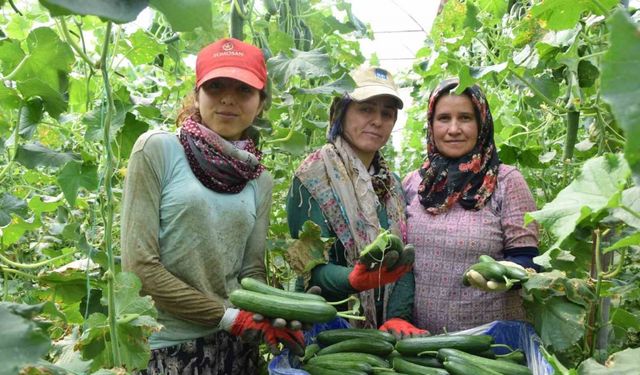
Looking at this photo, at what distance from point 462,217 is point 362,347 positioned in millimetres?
691

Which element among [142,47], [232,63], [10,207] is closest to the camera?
[10,207]

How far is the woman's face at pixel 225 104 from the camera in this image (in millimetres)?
2260

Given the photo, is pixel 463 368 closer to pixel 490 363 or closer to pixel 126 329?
pixel 490 363

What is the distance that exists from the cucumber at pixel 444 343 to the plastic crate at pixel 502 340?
0.07 m

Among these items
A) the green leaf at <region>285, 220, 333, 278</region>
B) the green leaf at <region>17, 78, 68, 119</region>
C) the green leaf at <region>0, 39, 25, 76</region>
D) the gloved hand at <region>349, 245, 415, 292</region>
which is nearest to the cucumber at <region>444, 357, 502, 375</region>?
the gloved hand at <region>349, 245, 415, 292</region>

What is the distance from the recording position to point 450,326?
8.54 ft

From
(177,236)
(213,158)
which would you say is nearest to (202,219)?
(177,236)

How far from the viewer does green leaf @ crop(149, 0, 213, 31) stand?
0.69 m

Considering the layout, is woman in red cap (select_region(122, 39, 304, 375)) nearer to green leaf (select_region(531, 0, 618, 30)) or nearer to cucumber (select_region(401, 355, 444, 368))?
cucumber (select_region(401, 355, 444, 368))

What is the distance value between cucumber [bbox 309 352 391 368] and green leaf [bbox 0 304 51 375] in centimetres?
172

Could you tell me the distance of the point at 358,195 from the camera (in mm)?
2703

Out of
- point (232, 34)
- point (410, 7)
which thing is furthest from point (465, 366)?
point (410, 7)

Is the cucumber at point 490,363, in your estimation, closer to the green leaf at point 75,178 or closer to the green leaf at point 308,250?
the green leaf at point 308,250

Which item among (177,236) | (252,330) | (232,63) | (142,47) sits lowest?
(252,330)
